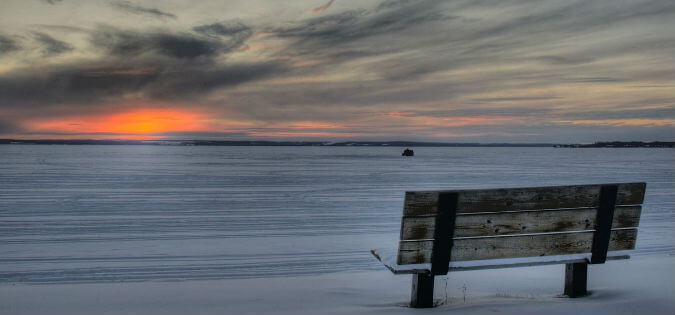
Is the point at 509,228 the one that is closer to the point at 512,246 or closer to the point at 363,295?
the point at 512,246

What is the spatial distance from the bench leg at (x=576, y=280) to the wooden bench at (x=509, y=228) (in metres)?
0.10

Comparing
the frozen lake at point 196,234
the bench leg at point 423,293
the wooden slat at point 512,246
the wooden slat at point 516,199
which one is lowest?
the frozen lake at point 196,234

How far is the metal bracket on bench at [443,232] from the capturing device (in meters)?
3.28

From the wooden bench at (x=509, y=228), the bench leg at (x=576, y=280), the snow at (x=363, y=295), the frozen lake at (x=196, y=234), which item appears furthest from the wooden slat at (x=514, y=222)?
the frozen lake at (x=196, y=234)

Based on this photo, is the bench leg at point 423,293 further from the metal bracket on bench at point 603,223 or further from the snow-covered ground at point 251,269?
the metal bracket on bench at point 603,223

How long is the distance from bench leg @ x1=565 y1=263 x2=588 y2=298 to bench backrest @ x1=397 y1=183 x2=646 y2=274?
0.62ft

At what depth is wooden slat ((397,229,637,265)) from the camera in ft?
11.1

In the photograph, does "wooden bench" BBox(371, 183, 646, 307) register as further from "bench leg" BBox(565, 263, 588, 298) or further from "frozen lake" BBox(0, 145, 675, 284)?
"frozen lake" BBox(0, 145, 675, 284)

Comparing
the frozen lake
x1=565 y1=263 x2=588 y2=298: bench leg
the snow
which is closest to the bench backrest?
x1=565 y1=263 x2=588 y2=298: bench leg

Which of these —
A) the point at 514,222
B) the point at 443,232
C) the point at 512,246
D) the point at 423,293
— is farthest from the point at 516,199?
the point at 423,293

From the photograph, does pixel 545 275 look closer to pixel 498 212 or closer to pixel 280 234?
pixel 498 212

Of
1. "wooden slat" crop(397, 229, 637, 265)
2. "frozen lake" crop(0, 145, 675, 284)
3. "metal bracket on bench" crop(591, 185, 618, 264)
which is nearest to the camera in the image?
"wooden slat" crop(397, 229, 637, 265)

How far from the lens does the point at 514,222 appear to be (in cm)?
347

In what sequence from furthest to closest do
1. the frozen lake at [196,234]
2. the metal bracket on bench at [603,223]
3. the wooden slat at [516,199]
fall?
the frozen lake at [196,234] → the metal bracket on bench at [603,223] → the wooden slat at [516,199]
